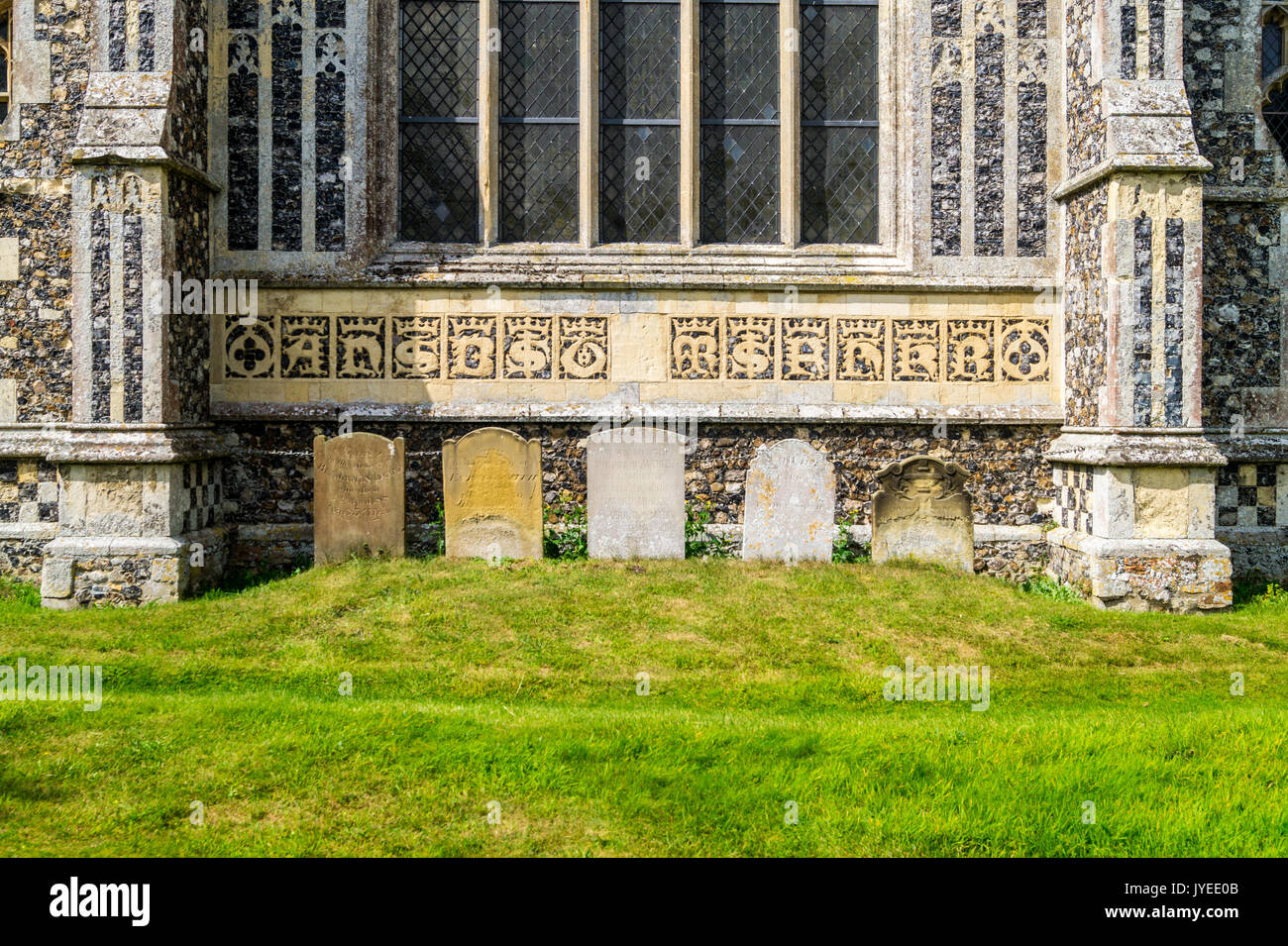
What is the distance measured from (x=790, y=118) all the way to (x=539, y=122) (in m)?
2.52

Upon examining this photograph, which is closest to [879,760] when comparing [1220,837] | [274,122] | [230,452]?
[1220,837]

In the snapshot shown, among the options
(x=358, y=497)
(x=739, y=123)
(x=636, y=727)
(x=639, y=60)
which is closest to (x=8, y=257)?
(x=358, y=497)

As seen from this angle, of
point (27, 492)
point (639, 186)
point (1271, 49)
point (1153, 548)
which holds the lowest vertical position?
point (1153, 548)

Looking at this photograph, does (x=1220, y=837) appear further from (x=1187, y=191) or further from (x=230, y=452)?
(x=230, y=452)

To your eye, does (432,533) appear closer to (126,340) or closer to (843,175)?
(126,340)

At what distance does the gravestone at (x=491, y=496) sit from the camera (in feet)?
25.6

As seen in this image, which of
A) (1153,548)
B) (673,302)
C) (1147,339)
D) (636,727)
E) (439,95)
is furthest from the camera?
(439,95)

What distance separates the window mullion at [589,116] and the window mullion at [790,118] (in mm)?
1861

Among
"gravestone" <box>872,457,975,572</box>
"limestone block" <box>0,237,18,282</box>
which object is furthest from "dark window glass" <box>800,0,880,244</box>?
"limestone block" <box>0,237,18,282</box>

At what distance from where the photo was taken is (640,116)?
28.8 feet

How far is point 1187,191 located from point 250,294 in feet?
27.5

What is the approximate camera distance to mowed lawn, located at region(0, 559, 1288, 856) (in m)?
3.61

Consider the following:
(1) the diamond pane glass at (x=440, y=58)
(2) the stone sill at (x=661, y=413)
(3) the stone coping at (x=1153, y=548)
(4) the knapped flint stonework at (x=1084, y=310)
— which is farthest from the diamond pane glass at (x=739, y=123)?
(3) the stone coping at (x=1153, y=548)

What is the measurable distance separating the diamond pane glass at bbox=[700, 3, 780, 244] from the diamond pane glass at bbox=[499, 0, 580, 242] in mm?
1356
